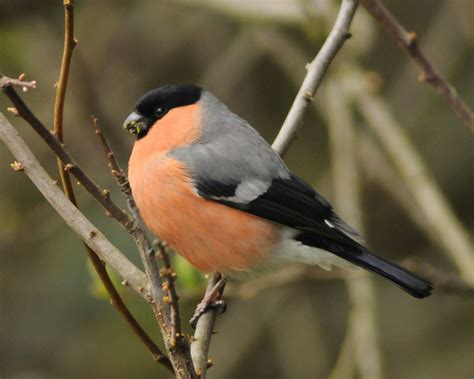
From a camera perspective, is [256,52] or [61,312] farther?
[256,52]

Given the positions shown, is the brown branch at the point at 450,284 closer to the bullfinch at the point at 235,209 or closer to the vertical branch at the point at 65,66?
the bullfinch at the point at 235,209

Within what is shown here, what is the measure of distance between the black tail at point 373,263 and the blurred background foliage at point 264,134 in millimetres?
1557

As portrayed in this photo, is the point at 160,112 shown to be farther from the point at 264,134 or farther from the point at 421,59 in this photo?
the point at 264,134

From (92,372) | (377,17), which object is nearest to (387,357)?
(92,372)

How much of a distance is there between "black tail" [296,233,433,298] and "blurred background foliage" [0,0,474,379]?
1.56 metres

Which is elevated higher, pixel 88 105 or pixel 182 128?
pixel 182 128

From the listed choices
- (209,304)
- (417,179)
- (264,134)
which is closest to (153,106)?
(209,304)

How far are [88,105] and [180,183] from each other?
74.9 inches

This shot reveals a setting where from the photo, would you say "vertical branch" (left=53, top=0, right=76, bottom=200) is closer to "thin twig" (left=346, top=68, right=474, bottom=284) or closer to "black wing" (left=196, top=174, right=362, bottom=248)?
"black wing" (left=196, top=174, right=362, bottom=248)

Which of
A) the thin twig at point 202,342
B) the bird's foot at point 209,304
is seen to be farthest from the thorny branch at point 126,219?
the bird's foot at point 209,304

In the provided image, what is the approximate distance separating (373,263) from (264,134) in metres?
2.77

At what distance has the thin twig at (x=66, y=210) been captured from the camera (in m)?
2.16

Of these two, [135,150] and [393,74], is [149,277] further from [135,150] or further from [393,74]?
[393,74]

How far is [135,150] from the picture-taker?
315cm
